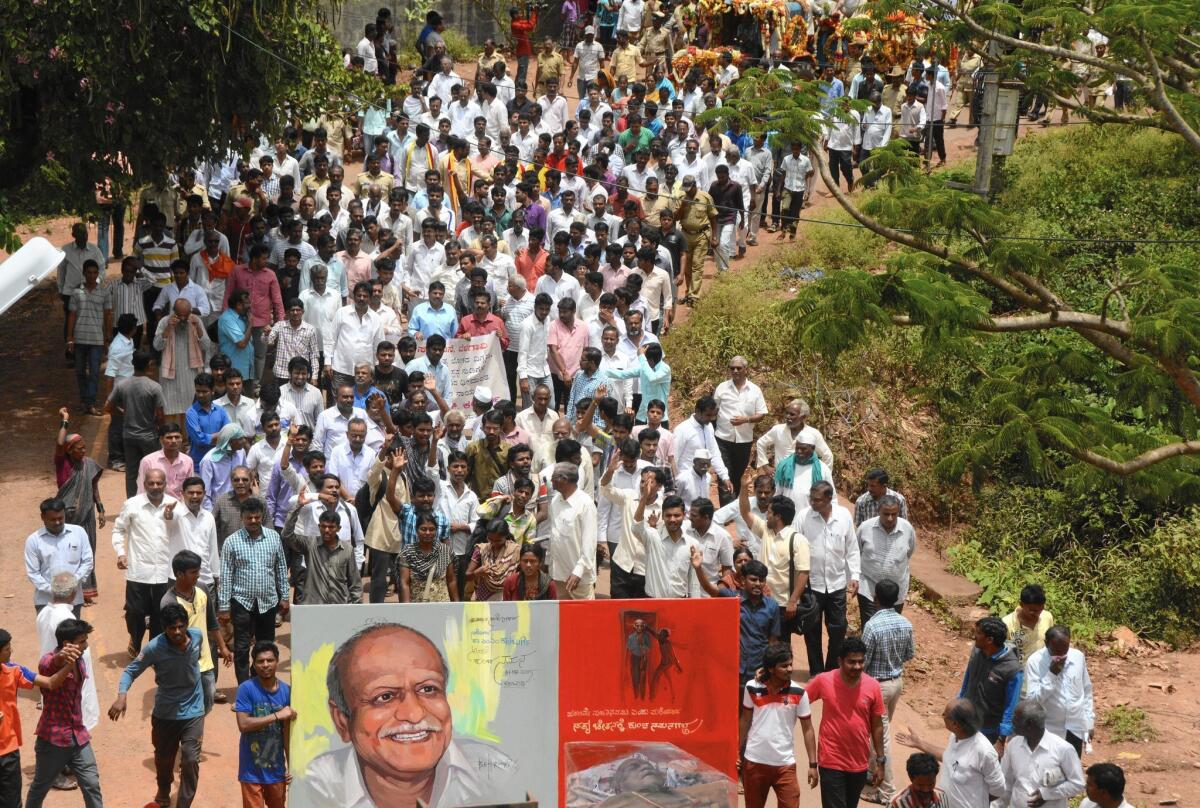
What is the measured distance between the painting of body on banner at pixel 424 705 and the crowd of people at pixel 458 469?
0.42 meters

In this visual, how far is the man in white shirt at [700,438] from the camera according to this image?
40.8ft

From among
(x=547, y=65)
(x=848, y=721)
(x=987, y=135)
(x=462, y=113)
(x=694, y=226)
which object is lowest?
(x=848, y=721)

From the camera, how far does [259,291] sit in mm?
14859

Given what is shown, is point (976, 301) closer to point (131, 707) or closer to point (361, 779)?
point (361, 779)

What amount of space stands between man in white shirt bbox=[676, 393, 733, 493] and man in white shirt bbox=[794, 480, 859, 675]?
1465 millimetres

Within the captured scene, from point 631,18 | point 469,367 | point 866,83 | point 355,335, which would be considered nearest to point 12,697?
point 469,367

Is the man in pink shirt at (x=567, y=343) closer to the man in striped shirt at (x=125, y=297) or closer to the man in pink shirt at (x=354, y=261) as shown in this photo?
the man in pink shirt at (x=354, y=261)

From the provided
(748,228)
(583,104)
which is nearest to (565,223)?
(748,228)

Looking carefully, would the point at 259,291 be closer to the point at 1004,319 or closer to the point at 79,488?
the point at 79,488

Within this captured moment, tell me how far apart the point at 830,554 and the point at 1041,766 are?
2906 millimetres

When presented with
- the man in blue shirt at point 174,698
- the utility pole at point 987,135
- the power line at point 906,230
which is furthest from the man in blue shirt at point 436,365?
the utility pole at point 987,135

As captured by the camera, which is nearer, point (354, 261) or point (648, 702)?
point (648, 702)

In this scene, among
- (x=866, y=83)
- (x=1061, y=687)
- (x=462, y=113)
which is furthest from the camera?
(x=866, y=83)

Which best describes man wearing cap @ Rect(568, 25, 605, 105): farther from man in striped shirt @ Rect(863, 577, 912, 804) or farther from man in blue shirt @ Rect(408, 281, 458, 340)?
man in striped shirt @ Rect(863, 577, 912, 804)
